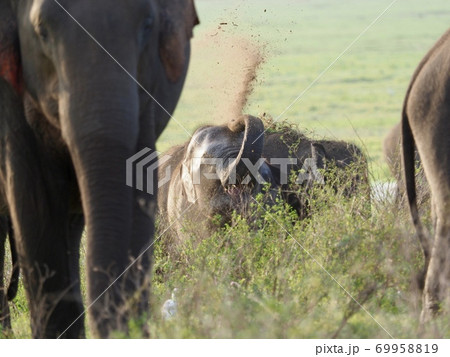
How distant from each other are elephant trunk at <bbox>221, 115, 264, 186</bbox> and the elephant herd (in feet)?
8.64

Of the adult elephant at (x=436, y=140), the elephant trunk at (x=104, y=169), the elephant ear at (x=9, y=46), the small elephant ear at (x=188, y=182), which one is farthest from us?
the small elephant ear at (x=188, y=182)

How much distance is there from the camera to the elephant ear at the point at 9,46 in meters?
5.42

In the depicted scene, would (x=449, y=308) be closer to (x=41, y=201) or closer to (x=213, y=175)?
(x=41, y=201)

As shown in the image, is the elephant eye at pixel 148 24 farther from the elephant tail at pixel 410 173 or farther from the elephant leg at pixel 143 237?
the elephant tail at pixel 410 173

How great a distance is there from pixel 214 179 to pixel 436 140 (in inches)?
151

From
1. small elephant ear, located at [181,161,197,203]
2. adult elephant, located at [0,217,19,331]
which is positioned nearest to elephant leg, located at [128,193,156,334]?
adult elephant, located at [0,217,19,331]

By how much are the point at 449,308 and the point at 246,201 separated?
11.2 ft

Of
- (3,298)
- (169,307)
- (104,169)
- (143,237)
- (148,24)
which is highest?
(148,24)

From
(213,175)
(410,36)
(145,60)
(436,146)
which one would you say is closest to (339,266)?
(436,146)

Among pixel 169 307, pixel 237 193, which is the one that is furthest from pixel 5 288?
pixel 237 193

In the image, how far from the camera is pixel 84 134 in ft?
16.1
